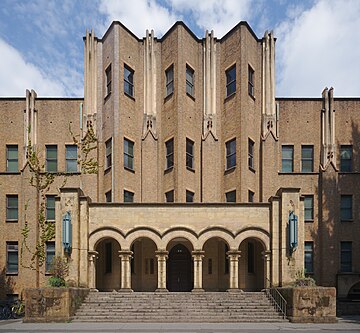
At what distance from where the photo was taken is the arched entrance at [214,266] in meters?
27.3

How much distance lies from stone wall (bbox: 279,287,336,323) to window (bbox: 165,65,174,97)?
1636 centimetres

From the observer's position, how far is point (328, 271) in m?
29.3

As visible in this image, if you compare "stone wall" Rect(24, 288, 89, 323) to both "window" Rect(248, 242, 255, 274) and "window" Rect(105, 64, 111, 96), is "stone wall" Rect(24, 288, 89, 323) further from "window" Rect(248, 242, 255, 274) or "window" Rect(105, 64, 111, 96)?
"window" Rect(105, 64, 111, 96)

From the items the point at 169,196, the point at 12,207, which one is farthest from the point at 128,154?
the point at 12,207

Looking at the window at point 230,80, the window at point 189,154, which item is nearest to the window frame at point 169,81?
the window at point 189,154

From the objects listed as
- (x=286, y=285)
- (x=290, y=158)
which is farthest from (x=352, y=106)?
(x=286, y=285)

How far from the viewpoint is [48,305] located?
19.7 m

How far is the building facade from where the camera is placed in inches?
1109

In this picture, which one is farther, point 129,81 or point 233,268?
point 129,81

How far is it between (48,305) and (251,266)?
13.7 metres

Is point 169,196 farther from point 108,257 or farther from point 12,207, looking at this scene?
point 12,207

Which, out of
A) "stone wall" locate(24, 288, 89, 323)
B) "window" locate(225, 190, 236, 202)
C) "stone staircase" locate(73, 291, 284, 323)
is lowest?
"stone staircase" locate(73, 291, 284, 323)

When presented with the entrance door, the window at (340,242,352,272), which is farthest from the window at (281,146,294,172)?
the entrance door

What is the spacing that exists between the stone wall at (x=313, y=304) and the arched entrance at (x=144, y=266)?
10331mm
